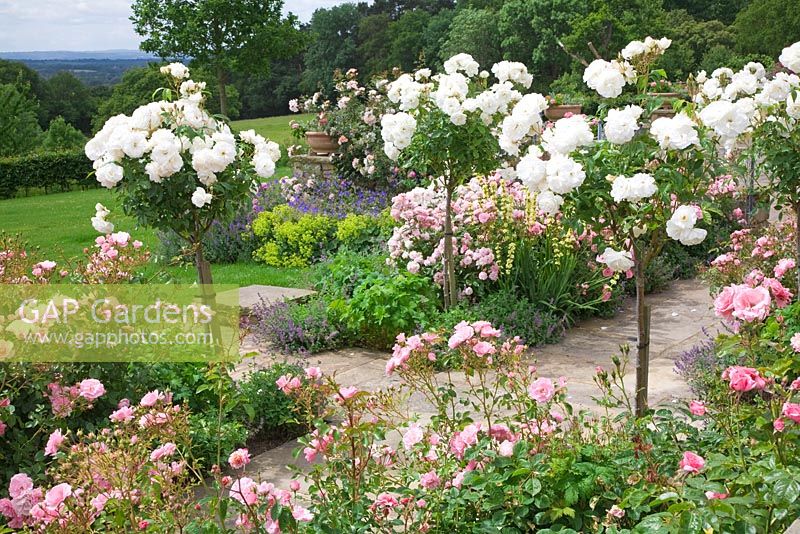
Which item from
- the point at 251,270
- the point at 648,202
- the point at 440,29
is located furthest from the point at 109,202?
the point at 440,29

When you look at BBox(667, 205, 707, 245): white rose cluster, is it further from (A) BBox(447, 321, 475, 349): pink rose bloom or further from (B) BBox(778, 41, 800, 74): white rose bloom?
(B) BBox(778, 41, 800, 74): white rose bloom

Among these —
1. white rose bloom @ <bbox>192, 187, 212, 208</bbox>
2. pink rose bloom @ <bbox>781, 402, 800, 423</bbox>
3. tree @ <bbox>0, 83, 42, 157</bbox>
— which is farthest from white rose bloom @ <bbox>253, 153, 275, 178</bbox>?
tree @ <bbox>0, 83, 42, 157</bbox>

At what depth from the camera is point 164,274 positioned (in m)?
4.19

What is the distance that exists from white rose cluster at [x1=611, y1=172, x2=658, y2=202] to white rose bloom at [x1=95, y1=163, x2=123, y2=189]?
2.27m

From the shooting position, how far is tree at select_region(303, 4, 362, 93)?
47469 millimetres

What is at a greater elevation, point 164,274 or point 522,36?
point 522,36

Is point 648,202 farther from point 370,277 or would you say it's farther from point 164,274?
point 370,277

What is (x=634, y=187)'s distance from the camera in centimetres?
300

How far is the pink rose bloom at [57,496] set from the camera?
2.12 meters

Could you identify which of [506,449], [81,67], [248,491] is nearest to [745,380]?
[506,449]

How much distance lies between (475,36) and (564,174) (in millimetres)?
39784

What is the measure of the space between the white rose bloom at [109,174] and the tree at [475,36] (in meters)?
38.0

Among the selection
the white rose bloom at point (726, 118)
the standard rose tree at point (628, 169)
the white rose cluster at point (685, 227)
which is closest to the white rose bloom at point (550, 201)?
the standard rose tree at point (628, 169)

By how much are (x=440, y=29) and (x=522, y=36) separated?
7.99 m
